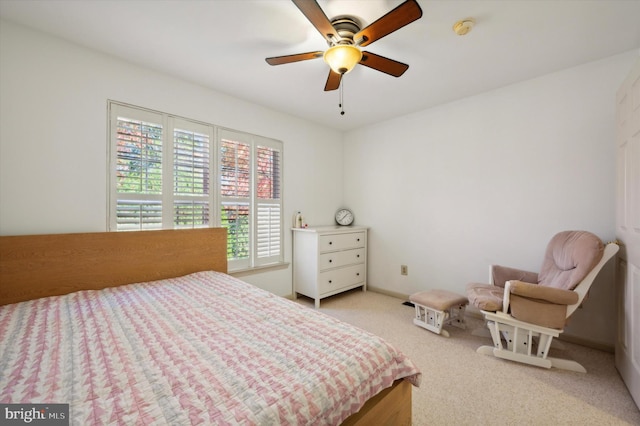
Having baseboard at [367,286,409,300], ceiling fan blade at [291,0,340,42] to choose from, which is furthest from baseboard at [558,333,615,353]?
ceiling fan blade at [291,0,340,42]

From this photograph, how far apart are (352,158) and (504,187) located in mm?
2065

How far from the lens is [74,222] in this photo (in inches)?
78.0

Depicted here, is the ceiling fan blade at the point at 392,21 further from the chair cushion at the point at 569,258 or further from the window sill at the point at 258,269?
the window sill at the point at 258,269

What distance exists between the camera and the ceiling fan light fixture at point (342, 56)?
61.6 inches

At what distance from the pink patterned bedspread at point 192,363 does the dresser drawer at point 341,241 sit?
1.66m

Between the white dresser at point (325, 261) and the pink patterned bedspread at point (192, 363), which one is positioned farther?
the white dresser at point (325, 261)

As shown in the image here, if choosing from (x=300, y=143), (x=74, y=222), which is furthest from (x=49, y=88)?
(x=300, y=143)

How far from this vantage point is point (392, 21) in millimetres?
1366

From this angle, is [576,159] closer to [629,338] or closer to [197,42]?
[629,338]

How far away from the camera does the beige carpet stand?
57.6 inches

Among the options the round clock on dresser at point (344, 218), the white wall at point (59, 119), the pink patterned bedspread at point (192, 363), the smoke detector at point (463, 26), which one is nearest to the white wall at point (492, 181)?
the round clock on dresser at point (344, 218)

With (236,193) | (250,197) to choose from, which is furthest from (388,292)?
(236,193)

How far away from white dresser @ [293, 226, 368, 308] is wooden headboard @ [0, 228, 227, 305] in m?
1.12

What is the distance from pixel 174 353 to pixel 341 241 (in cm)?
256
